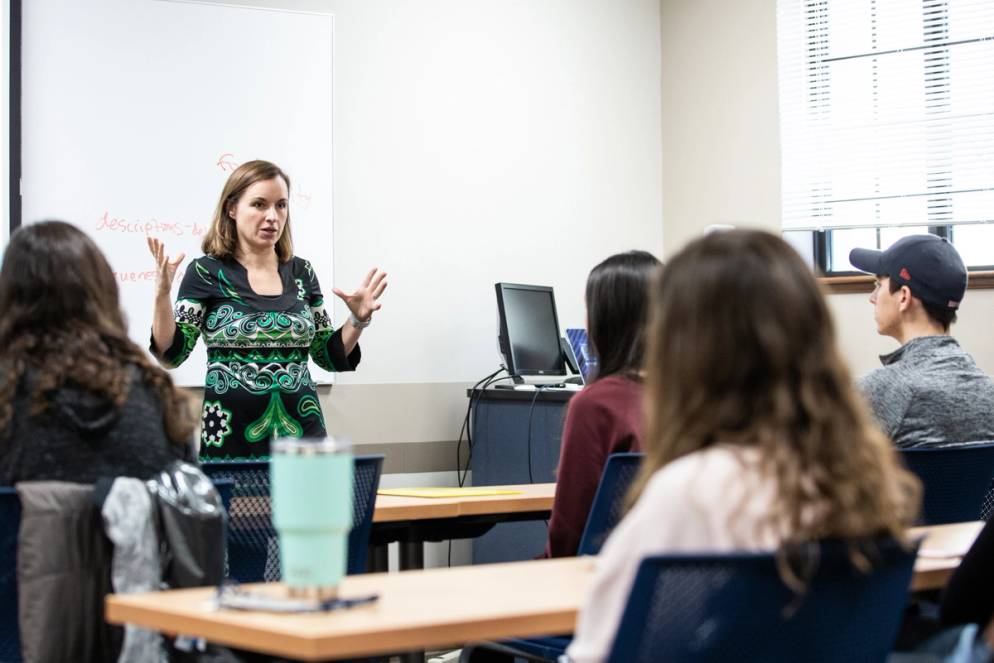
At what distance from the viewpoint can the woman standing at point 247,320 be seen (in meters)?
3.08

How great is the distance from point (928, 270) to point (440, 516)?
1327 millimetres

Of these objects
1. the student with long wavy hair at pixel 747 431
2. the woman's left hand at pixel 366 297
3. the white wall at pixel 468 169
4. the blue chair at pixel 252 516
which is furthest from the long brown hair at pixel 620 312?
the white wall at pixel 468 169

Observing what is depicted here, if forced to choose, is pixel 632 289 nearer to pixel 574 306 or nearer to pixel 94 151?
pixel 94 151

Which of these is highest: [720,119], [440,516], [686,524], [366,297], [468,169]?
[720,119]

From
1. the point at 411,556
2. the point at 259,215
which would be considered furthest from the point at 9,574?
the point at 259,215

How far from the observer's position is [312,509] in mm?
1270

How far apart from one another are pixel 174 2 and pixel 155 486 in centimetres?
291

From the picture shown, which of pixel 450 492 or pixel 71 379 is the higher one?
pixel 71 379

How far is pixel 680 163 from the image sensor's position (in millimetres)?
5395

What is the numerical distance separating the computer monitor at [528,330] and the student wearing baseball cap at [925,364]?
1831mm

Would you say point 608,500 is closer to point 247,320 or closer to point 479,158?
point 247,320

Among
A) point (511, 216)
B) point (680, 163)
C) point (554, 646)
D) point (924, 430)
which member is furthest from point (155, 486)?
point (680, 163)

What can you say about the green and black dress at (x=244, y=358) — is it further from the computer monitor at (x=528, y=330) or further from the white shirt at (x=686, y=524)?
the white shirt at (x=686, y=524)

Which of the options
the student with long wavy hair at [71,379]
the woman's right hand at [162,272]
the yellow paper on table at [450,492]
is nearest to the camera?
the student with long wavy hair at [71,379]
